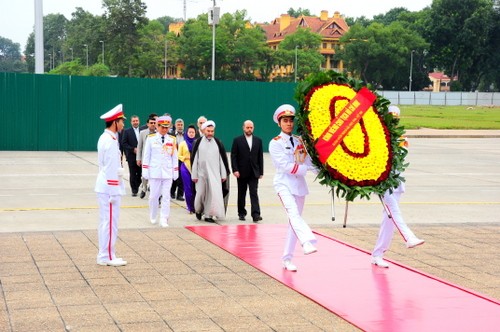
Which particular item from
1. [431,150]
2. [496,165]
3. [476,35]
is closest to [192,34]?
[476,35]

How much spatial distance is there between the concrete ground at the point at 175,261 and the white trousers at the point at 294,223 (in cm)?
58

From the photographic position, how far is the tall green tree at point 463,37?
111375mm

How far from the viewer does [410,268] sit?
32.5 ft

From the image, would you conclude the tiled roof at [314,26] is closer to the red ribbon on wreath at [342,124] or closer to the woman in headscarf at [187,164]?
the woman in headscarf at [187,164]

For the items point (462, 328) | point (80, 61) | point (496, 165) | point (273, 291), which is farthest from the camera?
point (80, 61)

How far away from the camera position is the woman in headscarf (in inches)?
579

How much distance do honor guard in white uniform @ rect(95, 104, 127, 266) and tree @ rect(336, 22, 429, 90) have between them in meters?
103

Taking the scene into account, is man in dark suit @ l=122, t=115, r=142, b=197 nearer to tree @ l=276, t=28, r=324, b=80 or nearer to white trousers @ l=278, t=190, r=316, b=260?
white trousers @ l=278, t=190, r=316, b=260

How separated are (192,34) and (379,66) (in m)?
29.0

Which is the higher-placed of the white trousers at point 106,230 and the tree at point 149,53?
the tree at point 149,53

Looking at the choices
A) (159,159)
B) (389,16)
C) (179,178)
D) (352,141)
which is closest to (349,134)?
(352,141)

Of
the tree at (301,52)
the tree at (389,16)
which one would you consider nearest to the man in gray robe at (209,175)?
the tree at (301,52)

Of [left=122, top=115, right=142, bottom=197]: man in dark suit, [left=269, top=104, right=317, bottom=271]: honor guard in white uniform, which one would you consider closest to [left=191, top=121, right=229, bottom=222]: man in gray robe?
[left=122, top=115, right=142, bottom=197]: man in dark suit

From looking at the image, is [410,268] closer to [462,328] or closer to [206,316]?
[462,328]
